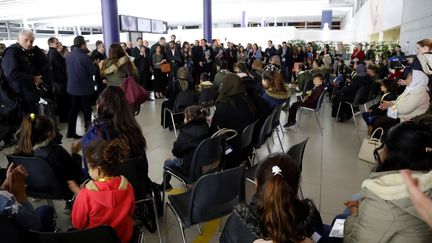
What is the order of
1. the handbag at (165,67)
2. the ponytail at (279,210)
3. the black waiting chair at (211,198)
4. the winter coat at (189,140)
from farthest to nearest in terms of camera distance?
1. the handbag at (165,67)
2. the winter coat at (189,140)
3. the black waiting chair at (211,198)
4. the ponytail at (279,210)

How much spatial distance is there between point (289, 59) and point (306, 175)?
31.2ft

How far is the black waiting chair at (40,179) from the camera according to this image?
87.5 inches

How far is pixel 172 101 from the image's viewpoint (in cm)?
522

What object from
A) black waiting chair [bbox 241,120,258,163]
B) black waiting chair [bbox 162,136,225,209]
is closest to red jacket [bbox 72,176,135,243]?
black waiting chair [bbox 162,136,225,209]

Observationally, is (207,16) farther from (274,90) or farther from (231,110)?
(231,110)

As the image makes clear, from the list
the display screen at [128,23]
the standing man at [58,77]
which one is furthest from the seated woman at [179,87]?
the display screen at [128,23]

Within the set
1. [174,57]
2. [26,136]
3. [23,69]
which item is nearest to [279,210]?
[26,136]

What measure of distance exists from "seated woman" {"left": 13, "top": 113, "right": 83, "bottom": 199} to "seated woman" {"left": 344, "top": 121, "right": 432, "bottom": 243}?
192 cm

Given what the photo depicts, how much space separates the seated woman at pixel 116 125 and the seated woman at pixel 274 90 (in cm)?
246

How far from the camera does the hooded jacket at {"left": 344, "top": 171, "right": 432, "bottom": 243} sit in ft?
4.37

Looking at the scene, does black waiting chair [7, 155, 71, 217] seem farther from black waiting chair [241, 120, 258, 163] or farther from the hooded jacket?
the hooded jacket

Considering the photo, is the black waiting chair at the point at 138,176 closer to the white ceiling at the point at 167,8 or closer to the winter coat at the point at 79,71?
the winter coat at the point at 79,71

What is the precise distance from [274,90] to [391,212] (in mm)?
3390

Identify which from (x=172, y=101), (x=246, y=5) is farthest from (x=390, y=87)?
(x=246, y=5)
